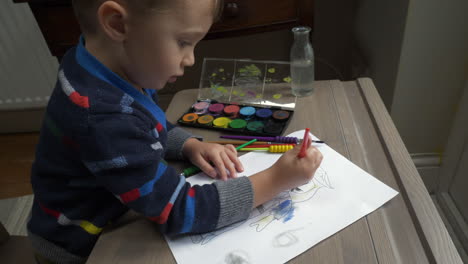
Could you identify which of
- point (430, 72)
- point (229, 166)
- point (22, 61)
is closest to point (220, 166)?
point (229, 166)

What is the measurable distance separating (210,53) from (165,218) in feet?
3.87

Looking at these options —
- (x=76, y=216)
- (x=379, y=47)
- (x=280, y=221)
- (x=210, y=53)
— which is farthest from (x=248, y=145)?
(x=210, y=53)

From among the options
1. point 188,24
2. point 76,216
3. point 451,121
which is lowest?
point 451,121

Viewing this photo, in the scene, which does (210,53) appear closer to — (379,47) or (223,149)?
(379,47)

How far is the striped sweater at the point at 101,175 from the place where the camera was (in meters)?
0.39

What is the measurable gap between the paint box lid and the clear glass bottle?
0.02 meters

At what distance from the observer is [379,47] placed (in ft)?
3.52

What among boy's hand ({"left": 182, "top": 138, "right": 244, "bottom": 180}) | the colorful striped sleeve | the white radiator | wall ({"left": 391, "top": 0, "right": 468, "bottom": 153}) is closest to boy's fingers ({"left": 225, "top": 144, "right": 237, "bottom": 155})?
boy's hand ({"left": 182, "top": 138, "right": 244, "bottom": 180})

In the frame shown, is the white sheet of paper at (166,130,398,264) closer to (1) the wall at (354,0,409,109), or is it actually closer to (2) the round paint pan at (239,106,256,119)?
(2) the round paint pan at (239,106,256,119)

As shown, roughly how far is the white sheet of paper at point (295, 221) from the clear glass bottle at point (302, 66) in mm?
248

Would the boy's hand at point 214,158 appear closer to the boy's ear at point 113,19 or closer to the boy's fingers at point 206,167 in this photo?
the boy's fingers at point 206,167

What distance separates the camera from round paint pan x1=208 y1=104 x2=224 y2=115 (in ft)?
2.28

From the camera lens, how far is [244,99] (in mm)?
736

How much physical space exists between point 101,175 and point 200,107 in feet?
1.12
